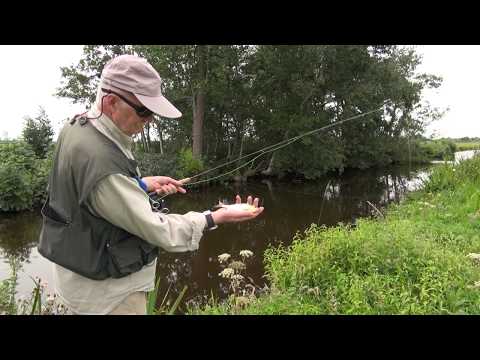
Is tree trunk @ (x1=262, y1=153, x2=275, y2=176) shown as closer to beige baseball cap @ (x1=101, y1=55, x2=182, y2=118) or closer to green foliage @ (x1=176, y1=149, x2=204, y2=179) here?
green foliage @ (x1=176, y1=149, x2=204, y2=179)

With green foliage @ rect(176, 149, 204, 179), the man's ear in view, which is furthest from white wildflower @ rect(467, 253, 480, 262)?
green foliage @ rect(176, 149, 204, 179)

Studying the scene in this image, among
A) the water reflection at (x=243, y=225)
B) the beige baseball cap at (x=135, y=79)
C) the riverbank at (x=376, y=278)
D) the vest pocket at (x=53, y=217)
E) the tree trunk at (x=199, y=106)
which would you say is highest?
the tree trunk at (x=199, y=106)

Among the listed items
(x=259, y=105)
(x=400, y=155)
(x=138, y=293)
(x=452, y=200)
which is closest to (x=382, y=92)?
(x=259, y=105)

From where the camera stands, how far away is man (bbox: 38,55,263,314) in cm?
167

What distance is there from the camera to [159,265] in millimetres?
8648

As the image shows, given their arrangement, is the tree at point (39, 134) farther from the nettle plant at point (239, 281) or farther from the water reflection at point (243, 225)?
the nettle plant at point (239, 281)

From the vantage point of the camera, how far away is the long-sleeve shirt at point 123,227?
1.66 metres

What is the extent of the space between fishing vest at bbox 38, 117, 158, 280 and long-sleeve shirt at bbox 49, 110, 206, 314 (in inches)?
2.2

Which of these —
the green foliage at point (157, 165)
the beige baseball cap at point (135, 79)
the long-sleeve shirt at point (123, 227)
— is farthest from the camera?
the green foliage at point (157, 165)

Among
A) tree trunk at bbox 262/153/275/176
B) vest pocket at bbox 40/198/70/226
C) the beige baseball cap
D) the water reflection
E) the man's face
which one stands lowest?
the water reflection

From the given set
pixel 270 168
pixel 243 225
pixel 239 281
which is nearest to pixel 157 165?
pixel 270 168

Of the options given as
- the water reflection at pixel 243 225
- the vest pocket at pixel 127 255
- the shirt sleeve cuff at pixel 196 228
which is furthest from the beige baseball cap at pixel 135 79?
the water reflection at pixel 243 225

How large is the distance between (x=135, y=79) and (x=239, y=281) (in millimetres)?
4766
